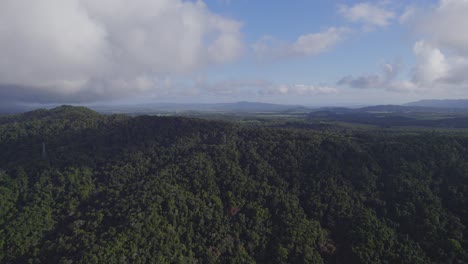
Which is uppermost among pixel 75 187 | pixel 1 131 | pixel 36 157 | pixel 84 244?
pixel 1 131

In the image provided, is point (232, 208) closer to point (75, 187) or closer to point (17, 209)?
point (75, 187)

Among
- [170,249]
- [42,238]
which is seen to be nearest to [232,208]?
[170,249]

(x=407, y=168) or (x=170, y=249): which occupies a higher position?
(x=407, y=168)

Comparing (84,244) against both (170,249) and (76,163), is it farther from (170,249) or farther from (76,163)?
(76,163)

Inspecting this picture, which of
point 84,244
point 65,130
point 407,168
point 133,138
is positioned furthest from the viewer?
point 65,130

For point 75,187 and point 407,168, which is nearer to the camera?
point 75,187

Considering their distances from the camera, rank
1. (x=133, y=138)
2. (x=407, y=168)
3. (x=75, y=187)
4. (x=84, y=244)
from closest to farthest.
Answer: (x=84, y=244) < (x=75, y=187) < (x=407, y=168) < (x=133, y=138)
